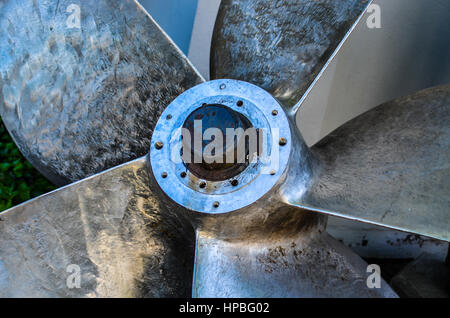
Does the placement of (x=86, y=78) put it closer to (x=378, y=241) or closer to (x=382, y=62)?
(x=382, y=62)

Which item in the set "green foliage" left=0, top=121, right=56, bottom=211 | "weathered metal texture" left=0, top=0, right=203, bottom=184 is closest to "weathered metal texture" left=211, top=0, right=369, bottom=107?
"weathered metal texture" left=0, top=0, right=203, bottom=184

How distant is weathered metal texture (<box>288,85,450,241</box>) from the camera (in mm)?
1067

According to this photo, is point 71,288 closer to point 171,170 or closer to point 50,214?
point 50,214

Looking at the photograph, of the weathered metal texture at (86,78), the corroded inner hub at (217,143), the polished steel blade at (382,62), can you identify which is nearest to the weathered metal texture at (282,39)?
the weathered metal texture at (86,78)

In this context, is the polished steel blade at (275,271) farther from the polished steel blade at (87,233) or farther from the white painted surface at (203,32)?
the white painted surface at (203,32)

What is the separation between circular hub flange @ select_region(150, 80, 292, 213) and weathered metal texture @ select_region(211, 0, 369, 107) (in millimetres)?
159

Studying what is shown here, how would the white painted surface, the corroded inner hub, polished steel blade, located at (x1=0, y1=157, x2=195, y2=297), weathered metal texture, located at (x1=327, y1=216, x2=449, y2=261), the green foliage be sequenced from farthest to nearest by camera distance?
weathered metal texture, located at (x1=327, y1=216, x2=449, y2=261) → the white painted surface → the green foliage → polished steel blade, located at (x1=0, y1=157, x2=195, y2=297) → the corroded inner hub

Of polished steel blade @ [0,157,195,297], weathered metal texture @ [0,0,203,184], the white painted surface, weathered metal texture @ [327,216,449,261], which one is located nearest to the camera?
polished steel blade @ [0,157,195,297]

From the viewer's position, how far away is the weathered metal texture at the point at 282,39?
4.13 feet

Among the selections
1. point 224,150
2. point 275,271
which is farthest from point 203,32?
point 275,271

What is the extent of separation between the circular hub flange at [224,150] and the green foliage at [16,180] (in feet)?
3.09

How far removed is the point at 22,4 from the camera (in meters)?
1.37

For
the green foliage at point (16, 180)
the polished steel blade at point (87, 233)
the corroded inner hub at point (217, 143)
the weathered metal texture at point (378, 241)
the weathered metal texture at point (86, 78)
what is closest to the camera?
the corroded inner hub at point (217, 143)

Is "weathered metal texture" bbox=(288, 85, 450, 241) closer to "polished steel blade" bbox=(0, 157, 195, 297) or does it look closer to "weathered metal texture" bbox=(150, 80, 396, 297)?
"weathered metal texture" bbox=(150, 80, 396, 297)
